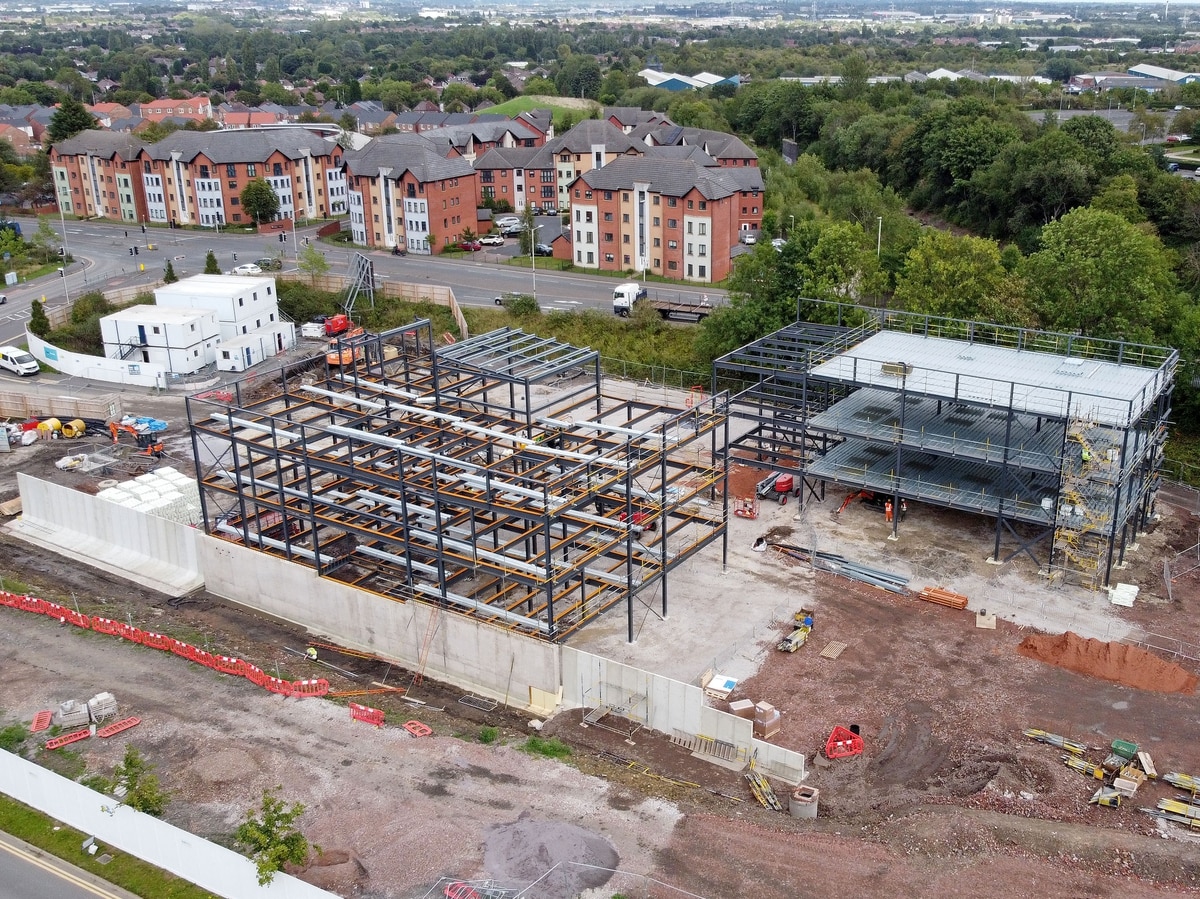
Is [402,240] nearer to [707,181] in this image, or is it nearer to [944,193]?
[707,181]

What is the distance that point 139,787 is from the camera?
29.3 meters

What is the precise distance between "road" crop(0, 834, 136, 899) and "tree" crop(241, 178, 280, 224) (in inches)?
3320

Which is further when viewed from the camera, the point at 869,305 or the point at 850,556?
the point at 869,305

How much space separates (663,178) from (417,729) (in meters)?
58.3

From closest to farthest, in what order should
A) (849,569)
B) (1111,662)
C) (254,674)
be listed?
(1111,662) < (254,674) < (849,569)

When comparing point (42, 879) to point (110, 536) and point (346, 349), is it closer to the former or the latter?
point (110, 536)

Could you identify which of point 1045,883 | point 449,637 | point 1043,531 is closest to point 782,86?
point 1043,531

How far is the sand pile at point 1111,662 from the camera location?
35.4 meters

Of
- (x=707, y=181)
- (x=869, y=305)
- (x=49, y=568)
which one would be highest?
(x=707, y=181)

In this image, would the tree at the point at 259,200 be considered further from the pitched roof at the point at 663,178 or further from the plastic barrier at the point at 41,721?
the plastic barrier at the point at 41,721

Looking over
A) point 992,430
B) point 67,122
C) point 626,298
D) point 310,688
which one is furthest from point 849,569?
point 67,122

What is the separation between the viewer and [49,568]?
46.8 metres

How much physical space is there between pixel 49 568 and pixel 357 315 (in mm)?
36057

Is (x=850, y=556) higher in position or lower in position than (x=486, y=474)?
lower
